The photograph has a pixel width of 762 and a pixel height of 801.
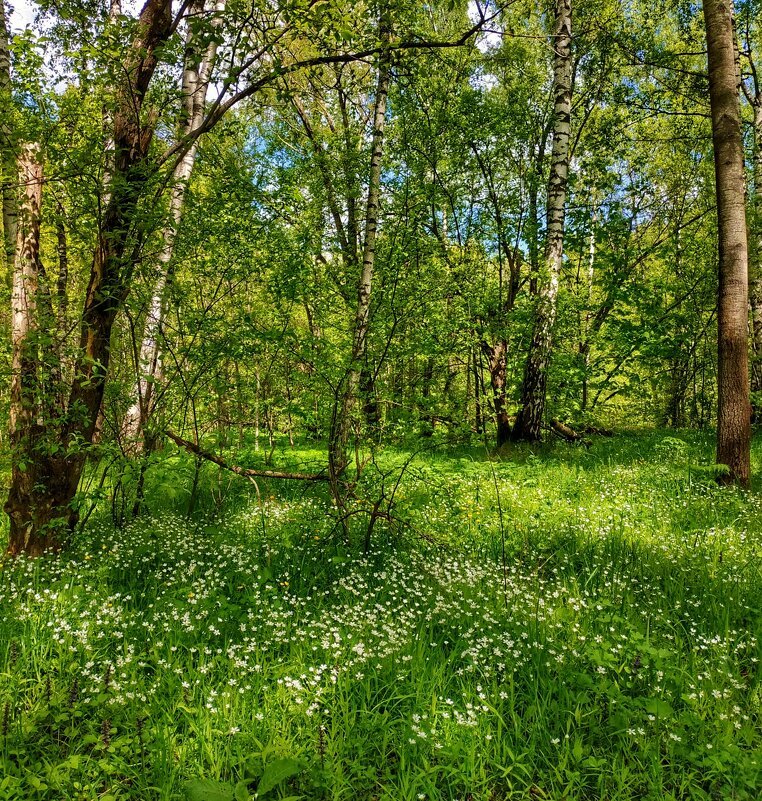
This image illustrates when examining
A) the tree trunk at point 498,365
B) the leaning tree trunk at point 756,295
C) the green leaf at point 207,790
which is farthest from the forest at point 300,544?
the leaning tree trunk at point 756,295

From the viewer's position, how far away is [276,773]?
190cm

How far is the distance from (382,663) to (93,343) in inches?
146

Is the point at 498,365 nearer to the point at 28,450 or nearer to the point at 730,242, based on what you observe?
the point at 730,242

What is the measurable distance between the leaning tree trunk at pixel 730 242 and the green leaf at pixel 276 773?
6.79 m

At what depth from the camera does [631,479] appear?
6691mm

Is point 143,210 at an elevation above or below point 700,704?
above

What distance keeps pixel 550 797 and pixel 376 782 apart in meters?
0.82

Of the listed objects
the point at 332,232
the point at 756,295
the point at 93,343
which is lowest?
the point at 93,343

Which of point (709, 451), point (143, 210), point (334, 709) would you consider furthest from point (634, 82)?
point (334, 709)

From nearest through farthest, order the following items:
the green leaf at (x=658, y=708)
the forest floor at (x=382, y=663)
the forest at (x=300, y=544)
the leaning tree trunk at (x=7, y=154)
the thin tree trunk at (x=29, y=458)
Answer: the forest floor at (x=382, y=663), the forest at (x=300, y=544), the green leaf at (x=658, y=708), the leaning tree trunk at (x=7, y=154), the thin tree trunk at (x=29, y=458)

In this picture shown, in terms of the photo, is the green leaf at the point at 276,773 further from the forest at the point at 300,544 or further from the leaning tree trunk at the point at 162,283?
the leaning tree trunk at the point at 162,283

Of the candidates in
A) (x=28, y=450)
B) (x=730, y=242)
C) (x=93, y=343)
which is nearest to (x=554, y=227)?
(x=730, y=242)

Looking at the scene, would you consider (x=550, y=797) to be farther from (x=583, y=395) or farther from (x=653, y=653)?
(x=583, y=395)

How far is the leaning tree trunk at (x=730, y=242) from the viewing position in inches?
235
